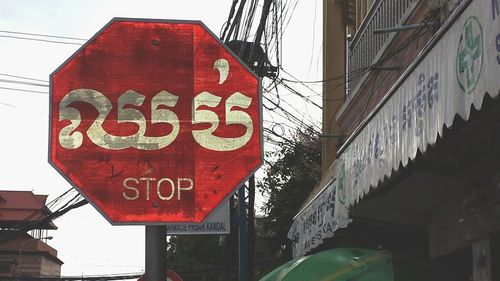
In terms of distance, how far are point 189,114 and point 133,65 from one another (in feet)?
1.19

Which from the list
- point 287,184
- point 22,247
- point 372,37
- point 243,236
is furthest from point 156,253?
point 22,247

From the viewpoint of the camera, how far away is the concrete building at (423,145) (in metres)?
3.38

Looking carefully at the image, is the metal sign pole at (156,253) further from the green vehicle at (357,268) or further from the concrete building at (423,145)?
the green vehicle at (357,268)

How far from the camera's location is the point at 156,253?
3416mm

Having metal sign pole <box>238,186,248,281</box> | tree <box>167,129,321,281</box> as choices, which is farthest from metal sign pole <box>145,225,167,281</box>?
tree <box>167,129,321,281</box>

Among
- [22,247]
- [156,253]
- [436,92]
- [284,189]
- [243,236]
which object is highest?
[22,247]

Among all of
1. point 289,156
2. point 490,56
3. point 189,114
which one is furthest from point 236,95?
point 289,156

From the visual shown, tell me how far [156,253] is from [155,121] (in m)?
0.62

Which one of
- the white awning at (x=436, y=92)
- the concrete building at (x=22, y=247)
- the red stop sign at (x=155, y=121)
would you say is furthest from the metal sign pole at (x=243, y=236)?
the concrete building at (x=22, y=247)

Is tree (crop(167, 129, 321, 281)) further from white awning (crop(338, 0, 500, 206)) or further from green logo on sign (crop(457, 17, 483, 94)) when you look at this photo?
green logo on sign (crop(457, 17, 483, 94))

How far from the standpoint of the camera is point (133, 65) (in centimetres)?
358

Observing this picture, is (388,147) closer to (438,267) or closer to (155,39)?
(155,39)

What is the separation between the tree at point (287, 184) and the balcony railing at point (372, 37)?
223 inches

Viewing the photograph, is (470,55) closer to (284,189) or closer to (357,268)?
(357,268)
